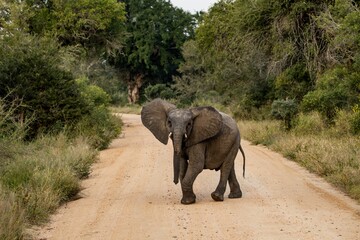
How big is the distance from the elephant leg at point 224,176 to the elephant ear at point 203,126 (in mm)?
751

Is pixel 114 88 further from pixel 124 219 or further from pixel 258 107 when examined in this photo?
pixel 124 219

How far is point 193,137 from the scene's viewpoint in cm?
1096

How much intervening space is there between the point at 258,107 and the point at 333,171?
57.1 ft

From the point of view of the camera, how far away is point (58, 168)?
41.8 feet

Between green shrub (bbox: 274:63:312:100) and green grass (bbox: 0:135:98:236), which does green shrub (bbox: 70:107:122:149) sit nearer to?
green grass (bbox: 0:135:98:236)

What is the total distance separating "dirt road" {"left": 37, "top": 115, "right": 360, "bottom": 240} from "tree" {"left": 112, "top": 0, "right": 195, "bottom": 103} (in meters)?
45.9

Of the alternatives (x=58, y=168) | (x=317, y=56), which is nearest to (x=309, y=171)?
(x=58, y=168)

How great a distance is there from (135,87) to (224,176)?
56.0m

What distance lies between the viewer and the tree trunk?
219 feet

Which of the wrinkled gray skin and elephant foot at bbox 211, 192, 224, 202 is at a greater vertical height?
the wrinkled gray skin

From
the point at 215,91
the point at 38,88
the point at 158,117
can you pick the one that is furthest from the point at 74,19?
the point at 158,117

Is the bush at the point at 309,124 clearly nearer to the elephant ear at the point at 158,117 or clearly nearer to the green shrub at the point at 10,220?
the elephant ear at the point at 158,117

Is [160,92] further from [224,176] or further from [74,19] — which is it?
[224,176]

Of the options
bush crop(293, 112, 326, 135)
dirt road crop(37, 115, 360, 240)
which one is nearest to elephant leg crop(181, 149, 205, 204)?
dirt road crop(37, 115, 360, 240)
